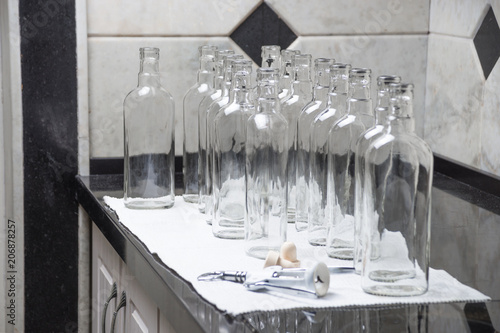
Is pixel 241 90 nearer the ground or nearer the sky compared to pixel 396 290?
nearer the sky

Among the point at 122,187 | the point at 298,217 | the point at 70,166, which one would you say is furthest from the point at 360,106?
the point at 70,166

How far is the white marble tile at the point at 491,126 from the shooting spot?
70.7 inches

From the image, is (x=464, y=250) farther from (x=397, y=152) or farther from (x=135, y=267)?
(x=135, y=267)

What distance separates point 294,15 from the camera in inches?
79.9

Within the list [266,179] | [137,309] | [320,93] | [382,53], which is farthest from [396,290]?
[382,53]

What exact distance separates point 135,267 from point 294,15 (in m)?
0.90

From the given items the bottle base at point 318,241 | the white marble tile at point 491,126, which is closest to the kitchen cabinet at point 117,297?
the bottle base at point 318,241

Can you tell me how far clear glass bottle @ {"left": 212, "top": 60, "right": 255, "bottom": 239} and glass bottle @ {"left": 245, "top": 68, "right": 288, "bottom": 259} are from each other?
0.11 meters

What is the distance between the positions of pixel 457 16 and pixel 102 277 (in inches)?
39.6

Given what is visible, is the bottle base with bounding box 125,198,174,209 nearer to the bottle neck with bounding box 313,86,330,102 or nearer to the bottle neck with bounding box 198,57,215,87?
the bottle neck with bounding box 198,57,215,87

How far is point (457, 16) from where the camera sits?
1967 millimetres

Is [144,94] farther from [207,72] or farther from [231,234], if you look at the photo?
[231,234]

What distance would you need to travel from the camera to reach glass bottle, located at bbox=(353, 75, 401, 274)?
3.54 feet

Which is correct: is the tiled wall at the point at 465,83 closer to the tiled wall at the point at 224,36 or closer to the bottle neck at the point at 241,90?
the tiled wall at the point at 224,36
